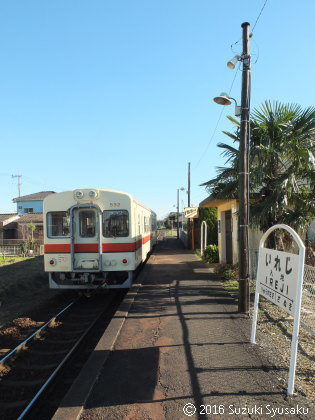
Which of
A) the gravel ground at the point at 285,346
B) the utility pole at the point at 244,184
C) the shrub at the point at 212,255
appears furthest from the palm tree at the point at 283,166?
the shrub at the point at 212,255

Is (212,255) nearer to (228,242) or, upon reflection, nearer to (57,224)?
(228,242)

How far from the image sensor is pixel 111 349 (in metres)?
4.98

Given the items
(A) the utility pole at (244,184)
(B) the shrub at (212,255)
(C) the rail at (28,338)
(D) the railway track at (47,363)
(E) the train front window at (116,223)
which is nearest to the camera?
(D) the railway track at (47,363)

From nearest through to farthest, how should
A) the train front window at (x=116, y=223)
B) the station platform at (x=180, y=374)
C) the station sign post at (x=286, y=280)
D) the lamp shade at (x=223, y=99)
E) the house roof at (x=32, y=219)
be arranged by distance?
the station platform at (x=180, y=374), the station sign post at (x=286, y=280), the lamp shade at (x=223, y=99), the train front window at (x=116, y=223), the house roof at (x=32, y=219)

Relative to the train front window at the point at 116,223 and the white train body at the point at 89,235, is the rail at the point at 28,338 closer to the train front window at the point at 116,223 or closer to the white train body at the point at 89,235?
the white train body at the point at 89,235

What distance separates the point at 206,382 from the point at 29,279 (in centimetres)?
1001

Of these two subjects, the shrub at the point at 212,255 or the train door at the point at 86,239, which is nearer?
the train door at the point at 86,239

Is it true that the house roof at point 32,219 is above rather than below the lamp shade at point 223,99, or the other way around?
below

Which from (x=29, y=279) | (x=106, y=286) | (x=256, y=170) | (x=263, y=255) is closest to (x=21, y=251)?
(x=29, y=279)

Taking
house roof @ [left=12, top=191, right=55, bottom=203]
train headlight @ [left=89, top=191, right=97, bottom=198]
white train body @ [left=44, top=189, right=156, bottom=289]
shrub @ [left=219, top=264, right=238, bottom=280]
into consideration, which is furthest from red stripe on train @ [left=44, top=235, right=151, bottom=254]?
house roof @ [left=12, top=191, right=55, bottom=203]

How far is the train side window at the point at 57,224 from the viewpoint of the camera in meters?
9.02

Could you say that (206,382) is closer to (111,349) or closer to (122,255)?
(111,349)

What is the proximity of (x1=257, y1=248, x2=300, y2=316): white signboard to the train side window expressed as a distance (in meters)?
5.71

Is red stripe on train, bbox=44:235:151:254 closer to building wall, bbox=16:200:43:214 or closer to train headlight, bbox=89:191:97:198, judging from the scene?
train headlight, bbox=89:191:97:198
